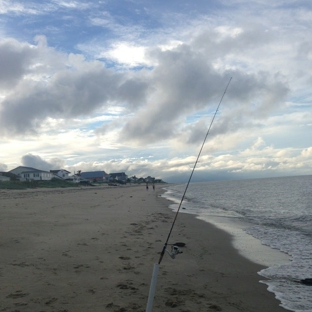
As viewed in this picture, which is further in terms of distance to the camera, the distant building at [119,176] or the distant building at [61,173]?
the distant building at [119,176]

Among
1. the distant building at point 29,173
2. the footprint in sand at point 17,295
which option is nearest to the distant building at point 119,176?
the distant building at point 29,173

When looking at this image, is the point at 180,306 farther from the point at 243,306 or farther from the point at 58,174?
the point at 58,174

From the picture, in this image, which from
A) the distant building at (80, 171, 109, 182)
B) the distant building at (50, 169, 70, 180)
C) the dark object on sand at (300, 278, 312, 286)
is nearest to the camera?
the dark object on sand at (300, 278, 312, 286)

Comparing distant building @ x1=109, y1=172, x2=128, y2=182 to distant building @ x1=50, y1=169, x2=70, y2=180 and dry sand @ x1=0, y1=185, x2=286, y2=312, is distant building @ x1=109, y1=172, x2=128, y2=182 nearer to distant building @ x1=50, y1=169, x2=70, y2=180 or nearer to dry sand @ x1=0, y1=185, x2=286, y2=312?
distant building @ x1=50, y1=169, x2=70, y2=180

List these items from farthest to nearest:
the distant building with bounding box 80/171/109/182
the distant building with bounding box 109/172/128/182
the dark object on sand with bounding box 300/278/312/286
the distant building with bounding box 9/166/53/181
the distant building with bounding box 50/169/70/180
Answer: the distant building with bounding box 109/172/128/182 < the distant building with bounding box 80/171/109/182 < the distant building with bounding box 50/169/70/180 < the distant building with bounding box 9/166/53/181 < the dark object on sand with bounding box 300/278/312/286

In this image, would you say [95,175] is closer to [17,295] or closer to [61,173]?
[61,173]

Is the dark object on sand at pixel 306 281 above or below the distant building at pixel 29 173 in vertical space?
below

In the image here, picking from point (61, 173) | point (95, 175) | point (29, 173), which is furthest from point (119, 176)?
point (29, 173)

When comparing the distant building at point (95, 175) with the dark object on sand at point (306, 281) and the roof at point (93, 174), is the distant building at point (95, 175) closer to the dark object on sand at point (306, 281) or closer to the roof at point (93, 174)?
the roof at point (93, 174)

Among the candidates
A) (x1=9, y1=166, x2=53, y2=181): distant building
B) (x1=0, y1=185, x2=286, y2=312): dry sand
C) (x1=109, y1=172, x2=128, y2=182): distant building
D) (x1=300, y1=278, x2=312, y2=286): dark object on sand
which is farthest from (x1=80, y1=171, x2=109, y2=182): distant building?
(x1=300, y1=278, x2=312, y2=286): dark object on sand

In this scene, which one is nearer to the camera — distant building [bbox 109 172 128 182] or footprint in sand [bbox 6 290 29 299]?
footprint in sand [bbox 6 290 29 299]

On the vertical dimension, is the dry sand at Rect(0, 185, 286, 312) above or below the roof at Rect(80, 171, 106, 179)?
below

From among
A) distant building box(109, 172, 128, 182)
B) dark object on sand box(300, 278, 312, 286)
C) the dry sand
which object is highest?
distant building box(109, 172, 128, 182)

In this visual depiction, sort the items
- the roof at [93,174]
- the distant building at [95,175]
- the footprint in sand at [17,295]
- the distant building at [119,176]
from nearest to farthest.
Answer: the footprint in sand at [17,295] → the distant building at [95,175] → the roof at [93,174] → the distant building at [119,176]
